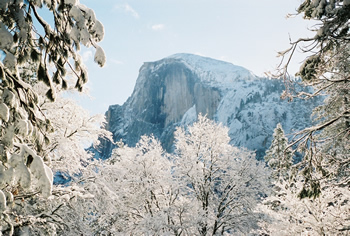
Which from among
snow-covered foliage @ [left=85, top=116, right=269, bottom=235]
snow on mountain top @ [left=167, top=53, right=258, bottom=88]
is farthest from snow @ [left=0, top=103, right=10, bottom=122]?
snow on mountain top @ [left=167, top=53, right=258, bottom=88]

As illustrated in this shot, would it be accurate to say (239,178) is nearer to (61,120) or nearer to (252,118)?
(61,120)

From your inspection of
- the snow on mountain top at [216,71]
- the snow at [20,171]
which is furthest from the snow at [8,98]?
the snow on mountain top at [216,71]

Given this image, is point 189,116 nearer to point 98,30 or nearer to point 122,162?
point 122,162

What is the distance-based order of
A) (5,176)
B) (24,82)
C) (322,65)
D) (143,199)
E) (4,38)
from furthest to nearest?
(143,199), (322,65), (24,82), (4,38), (5,176)

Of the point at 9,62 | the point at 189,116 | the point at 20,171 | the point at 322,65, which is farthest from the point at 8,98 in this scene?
Result: the point at 189,116

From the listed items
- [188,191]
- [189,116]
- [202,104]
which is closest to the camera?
[188,191]

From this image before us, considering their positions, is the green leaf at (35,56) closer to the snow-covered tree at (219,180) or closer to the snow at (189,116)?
the snow-covered tree at (219,180)

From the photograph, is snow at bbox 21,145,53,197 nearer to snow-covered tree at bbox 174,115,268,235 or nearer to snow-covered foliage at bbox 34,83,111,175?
snow-covered foliage at bbox 34,83,111,175

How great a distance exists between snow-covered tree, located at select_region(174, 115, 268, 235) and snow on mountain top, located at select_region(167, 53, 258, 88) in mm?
105882

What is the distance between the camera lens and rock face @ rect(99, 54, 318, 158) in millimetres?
90875

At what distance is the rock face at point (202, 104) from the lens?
90.9 metres

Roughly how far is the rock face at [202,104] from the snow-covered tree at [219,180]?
7265 centimetres

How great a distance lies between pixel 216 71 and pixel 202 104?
3216 cm

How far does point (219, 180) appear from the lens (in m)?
13.5
